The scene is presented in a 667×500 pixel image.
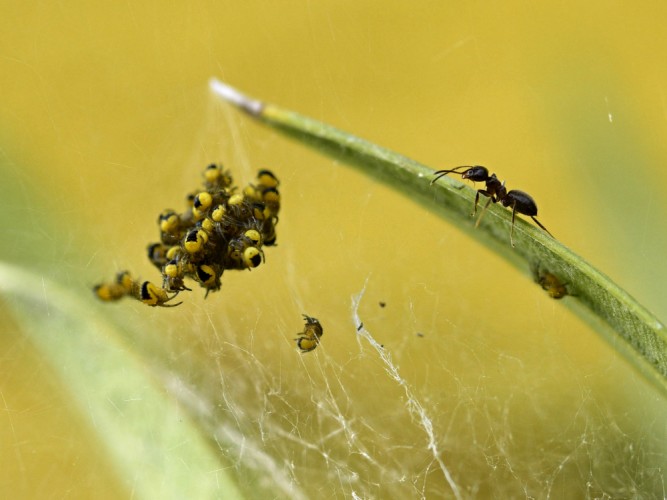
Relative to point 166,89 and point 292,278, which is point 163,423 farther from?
point 166,89

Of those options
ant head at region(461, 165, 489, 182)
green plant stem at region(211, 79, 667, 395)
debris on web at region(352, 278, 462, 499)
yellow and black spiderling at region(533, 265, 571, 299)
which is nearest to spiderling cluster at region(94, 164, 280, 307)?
green plant stem at region(211, 79, 667, 395)

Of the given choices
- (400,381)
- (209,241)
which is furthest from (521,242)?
(209,241)

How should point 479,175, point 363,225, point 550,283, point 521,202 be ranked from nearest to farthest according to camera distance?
point 550,283, point 521,202, point 479,175, point 363,225

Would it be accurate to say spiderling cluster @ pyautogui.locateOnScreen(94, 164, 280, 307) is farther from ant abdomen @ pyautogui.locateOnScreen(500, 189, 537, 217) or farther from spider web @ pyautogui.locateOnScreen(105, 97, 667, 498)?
ant abdomen @ pyautogui.locateOnScreen(500, 189, 537, 217)

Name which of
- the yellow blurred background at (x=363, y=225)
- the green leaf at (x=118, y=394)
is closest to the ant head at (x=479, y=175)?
the yellow blurred background at (x=363, y=225)

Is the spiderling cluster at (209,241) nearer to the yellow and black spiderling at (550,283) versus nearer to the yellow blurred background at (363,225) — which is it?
the yellow blurred background at (363,225)

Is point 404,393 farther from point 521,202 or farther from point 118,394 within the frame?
point 118,394
